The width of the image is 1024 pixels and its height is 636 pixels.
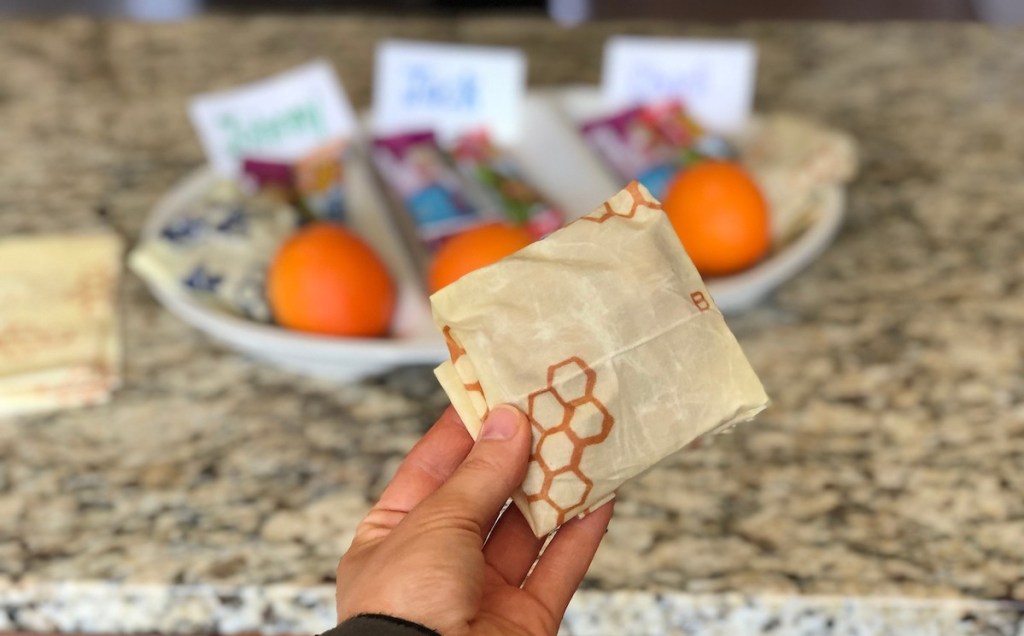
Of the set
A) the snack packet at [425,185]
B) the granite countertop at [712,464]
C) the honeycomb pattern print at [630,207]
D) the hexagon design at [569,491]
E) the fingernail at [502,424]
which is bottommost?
the granite countertop at [712,464]

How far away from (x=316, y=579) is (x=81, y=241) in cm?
53

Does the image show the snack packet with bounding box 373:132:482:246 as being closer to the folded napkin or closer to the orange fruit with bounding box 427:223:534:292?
the orange fruit with bounding box 427:223:534:292

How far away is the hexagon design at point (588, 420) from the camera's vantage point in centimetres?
51

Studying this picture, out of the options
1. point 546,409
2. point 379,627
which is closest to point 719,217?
point 546,409

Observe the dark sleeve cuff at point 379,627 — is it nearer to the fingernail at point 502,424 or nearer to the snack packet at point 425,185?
the fingernail at point 502,424

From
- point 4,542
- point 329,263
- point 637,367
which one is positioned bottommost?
point 4,542

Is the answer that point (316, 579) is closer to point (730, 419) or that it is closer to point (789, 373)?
point (730, 419)

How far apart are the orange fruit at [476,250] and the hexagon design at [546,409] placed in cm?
31

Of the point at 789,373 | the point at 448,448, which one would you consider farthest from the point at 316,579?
the point at 789,373

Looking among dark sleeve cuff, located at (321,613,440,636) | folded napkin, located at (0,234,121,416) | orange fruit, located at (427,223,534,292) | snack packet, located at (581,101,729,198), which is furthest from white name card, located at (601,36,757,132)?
dark sleeve cuff, located at (321,613,440,636)

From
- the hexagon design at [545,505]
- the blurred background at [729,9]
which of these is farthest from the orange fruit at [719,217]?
the blurred background at [729,9]

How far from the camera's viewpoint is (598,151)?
43.3 inches

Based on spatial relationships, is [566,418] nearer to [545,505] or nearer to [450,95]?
[545,505]

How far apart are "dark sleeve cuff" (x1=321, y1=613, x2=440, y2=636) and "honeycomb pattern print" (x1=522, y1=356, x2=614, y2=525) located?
99mm
